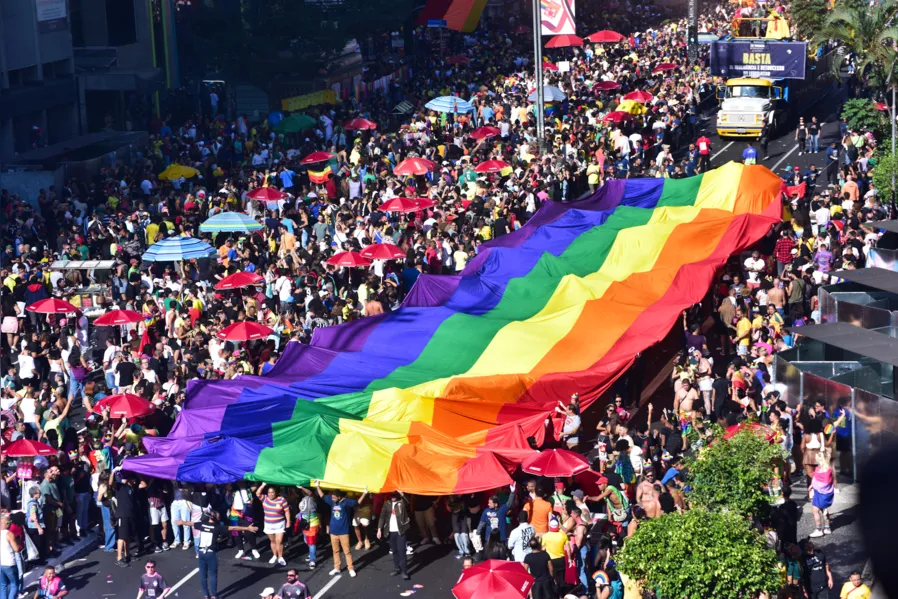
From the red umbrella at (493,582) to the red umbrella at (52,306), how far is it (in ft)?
41.7

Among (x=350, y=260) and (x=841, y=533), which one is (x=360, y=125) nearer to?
(x=350, y=260)

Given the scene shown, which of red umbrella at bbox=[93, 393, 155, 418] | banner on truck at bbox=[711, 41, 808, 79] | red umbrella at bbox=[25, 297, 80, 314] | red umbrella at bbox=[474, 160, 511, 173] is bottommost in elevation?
red umbrella at bbox=[93, 393, 155, 418]

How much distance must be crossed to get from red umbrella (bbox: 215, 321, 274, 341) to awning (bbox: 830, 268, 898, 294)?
32.7ft

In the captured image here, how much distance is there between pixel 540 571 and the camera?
15.6m

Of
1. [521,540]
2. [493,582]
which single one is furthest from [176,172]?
[493,582]

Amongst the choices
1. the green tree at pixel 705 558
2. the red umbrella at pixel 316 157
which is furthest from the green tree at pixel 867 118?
the green tree at pixel 705 558

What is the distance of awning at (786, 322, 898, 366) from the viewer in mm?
20281

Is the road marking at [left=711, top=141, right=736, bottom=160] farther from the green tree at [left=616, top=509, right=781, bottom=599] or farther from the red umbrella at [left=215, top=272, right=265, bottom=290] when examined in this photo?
the green tree at [left=616, top=509, right=781, bottom=599]

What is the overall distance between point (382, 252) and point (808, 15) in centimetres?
2878

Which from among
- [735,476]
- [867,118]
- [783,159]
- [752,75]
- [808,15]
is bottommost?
[735,476]

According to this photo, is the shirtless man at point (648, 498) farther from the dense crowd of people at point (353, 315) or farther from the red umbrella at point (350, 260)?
the red umbrella at point (350, 260)

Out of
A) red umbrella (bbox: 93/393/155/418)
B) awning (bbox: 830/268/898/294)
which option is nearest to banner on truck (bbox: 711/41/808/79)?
awning (bbox: 830/268/898/294)

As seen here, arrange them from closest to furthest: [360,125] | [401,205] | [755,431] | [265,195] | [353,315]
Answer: [755,431] → [353,315] → [401,205] → [265,195] → [360,125]

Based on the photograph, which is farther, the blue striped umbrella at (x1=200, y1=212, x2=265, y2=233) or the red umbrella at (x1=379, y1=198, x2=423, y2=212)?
the red umbrella at (x1=379, y1=198, x2=423, y2=212)
